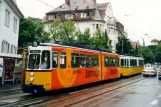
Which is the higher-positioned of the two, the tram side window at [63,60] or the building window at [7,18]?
the building window at [7,18]

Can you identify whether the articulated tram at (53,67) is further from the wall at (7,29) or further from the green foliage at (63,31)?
the green foliage at (63,31)

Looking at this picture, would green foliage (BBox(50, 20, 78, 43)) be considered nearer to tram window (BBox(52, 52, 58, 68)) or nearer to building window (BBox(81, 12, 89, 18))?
building window (BBox(81, 12, 89, 18))

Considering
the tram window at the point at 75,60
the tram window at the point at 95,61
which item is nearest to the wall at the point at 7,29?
the tram window at the point at 95,61

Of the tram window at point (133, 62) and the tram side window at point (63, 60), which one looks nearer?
the tram side window at point (63, 60)

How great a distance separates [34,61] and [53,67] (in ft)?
3.58

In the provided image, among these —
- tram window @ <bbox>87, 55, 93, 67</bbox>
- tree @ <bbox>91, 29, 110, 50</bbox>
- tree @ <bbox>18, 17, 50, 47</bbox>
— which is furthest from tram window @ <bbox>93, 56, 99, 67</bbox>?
tree @ <bbox>18, 17, 50, 47</bbox>

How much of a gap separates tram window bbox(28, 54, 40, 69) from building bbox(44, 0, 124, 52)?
4449 centimetres

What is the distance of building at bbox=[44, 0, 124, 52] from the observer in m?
61.9

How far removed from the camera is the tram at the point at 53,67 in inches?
605

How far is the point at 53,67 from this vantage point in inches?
622

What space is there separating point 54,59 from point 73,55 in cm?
252

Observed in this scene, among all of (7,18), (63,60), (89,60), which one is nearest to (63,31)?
(7,18)

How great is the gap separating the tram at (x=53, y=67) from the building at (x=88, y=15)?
41027mm

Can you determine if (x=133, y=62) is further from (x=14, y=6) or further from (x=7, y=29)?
(x=7, y=29)
